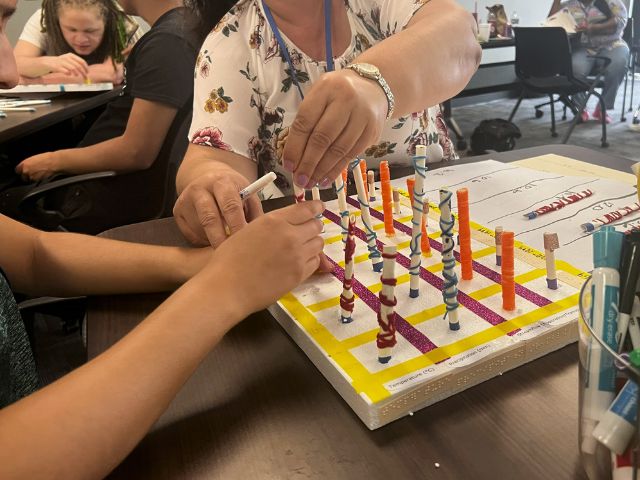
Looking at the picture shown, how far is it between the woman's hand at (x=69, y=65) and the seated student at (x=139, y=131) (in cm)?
Answer: 100

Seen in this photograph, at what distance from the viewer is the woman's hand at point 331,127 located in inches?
23.5

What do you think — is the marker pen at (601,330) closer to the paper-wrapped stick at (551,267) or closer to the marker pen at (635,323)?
the marker pen at (635,323)

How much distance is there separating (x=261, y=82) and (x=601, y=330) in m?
0.83

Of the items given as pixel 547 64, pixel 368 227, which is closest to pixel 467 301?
pixel 368 227

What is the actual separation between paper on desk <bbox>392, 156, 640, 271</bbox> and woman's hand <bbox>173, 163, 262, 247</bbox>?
0.95 feet

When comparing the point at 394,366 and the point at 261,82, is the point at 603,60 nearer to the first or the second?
the point at 261,82

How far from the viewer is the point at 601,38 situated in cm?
428

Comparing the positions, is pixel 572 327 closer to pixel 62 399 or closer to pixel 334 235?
pixel 334 235

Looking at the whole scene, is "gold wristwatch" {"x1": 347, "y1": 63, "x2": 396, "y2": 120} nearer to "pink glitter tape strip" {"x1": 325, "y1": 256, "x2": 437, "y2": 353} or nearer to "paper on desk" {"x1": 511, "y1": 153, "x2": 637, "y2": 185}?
"pink glitter tape strip" {"x1": 325, "y1": 256, "x2": 437, "y2": 353}

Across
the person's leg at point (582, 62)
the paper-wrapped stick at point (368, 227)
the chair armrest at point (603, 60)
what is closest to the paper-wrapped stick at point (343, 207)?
the paper-wrapped stick at point (368, 227)

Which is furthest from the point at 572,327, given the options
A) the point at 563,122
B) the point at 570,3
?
the point at 570,3

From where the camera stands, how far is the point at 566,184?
84 centimetres

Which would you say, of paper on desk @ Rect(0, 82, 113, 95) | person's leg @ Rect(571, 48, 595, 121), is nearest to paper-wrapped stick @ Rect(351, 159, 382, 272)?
paper on desk @ Rect(0, 82, 113, 95)

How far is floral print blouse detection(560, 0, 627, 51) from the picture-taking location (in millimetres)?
4234
